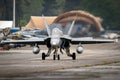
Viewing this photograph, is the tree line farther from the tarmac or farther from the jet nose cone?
the tarmac

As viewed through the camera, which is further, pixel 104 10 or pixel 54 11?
pixel 54 11

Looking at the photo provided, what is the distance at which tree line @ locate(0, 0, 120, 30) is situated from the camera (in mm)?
70312

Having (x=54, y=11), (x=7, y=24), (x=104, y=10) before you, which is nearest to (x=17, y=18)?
(x=54, y=11)

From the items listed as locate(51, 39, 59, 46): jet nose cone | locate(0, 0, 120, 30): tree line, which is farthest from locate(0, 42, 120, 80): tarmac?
locate(0, 0, 120, 30): tree line

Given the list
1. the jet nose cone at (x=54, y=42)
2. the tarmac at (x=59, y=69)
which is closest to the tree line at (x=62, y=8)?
the jet nose cone at (x=54, y=42)

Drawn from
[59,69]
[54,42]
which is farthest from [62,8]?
[59,69]

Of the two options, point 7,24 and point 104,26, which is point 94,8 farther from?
point 7,24

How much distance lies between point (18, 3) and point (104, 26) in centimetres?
5358

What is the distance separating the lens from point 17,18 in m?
140

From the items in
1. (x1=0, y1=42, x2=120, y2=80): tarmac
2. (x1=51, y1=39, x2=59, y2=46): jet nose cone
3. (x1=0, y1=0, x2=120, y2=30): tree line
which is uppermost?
(x1=0, y1=0, x2=120, y2=30): tree line

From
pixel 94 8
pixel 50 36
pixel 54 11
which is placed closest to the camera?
pixel 50 36

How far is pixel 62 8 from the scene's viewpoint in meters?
135

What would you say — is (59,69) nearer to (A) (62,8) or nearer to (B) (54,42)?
(B) (54,42)

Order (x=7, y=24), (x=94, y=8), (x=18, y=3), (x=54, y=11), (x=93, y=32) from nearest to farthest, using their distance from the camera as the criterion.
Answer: (x=93, y=32), (x=94, y=8), (x=7, y=24), (x=18, y=3), (x=54, y=11)
